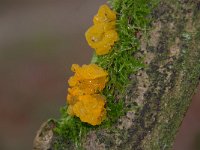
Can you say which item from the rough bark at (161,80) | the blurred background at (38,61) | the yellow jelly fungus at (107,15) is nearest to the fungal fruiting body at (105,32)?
the yellow jelly fungus at (107,15)

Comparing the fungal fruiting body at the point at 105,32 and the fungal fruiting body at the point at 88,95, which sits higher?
the fungal fruiting body at the point at 105,32

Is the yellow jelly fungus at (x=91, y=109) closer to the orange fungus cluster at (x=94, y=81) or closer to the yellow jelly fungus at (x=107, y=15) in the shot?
the orange fungus cluster at (x=94, y=81)

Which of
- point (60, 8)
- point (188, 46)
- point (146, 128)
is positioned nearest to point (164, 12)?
point (188, 46)

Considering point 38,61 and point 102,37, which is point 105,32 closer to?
point 102,37

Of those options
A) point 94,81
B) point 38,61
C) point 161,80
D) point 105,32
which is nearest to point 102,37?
point 105,32

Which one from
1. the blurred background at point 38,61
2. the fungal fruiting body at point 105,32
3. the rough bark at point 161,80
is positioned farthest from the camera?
the blurred background at point 38,61

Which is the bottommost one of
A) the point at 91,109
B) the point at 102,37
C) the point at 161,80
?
the point at 91,109
